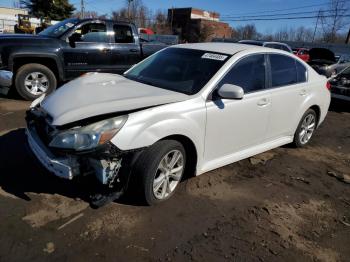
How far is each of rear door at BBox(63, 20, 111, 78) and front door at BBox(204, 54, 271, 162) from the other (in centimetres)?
472

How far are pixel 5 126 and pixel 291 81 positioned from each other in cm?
464

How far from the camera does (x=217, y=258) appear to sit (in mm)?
2773

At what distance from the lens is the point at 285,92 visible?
4578mm

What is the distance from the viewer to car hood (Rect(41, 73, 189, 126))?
3039 mm

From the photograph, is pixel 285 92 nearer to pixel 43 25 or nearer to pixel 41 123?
pixel 41 123

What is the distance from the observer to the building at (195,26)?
62500 mm

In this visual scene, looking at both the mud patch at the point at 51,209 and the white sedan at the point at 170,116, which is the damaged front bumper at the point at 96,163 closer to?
the white sedan at the point at 170,116

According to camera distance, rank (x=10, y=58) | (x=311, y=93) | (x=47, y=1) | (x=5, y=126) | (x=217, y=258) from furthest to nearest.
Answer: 1. (x=47, y=1)
2. (x=10, y=58)
3. (x=5, y=126)
4. (x=311, y=93)
5. (x=217, y=258)

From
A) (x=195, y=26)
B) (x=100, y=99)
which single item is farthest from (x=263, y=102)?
(x=195, y=26)

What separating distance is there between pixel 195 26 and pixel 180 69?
210 feet

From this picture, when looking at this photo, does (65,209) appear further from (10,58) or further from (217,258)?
(10,58)

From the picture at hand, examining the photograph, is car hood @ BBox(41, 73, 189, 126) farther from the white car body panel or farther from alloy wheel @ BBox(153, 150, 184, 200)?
alloy wheel @ BBox(153, 150, 184, 200)

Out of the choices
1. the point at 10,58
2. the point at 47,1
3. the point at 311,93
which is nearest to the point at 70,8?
the point at 47,1

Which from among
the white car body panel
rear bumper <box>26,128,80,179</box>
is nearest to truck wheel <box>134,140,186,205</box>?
the white car body panel
